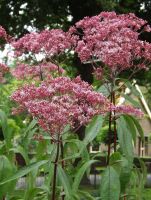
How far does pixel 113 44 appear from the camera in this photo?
12.6ft

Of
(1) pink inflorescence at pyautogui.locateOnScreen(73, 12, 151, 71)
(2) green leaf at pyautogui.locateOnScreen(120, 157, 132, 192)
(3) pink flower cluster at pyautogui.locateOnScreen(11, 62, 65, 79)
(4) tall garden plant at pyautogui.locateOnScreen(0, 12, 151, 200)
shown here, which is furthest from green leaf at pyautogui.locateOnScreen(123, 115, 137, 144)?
(3) pink flower cluster at pyautogui.locateOnScreen(11, 62, 65, 79)

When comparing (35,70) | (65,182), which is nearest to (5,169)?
(65,182)

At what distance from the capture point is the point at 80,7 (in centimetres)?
2025

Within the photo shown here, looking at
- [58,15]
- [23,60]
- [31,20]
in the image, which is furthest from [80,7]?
[23,60]

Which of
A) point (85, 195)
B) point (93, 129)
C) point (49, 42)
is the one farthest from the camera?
point (49, 42)

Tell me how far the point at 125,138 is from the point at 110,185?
1.33 ft

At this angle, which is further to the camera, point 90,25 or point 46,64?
point 46,64

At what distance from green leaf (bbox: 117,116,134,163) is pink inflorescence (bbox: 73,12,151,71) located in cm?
43

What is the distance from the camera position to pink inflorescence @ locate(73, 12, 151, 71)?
3781mm

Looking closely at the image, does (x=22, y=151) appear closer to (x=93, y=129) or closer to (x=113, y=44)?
(x=93, y=129)

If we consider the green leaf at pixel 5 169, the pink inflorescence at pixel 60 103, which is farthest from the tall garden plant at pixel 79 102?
the green leaf at pixel 5 169

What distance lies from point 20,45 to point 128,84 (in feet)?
3.22

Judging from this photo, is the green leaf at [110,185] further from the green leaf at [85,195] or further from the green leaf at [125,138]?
the green leaf at [85,195]

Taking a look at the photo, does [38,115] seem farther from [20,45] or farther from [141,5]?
[141,5]
